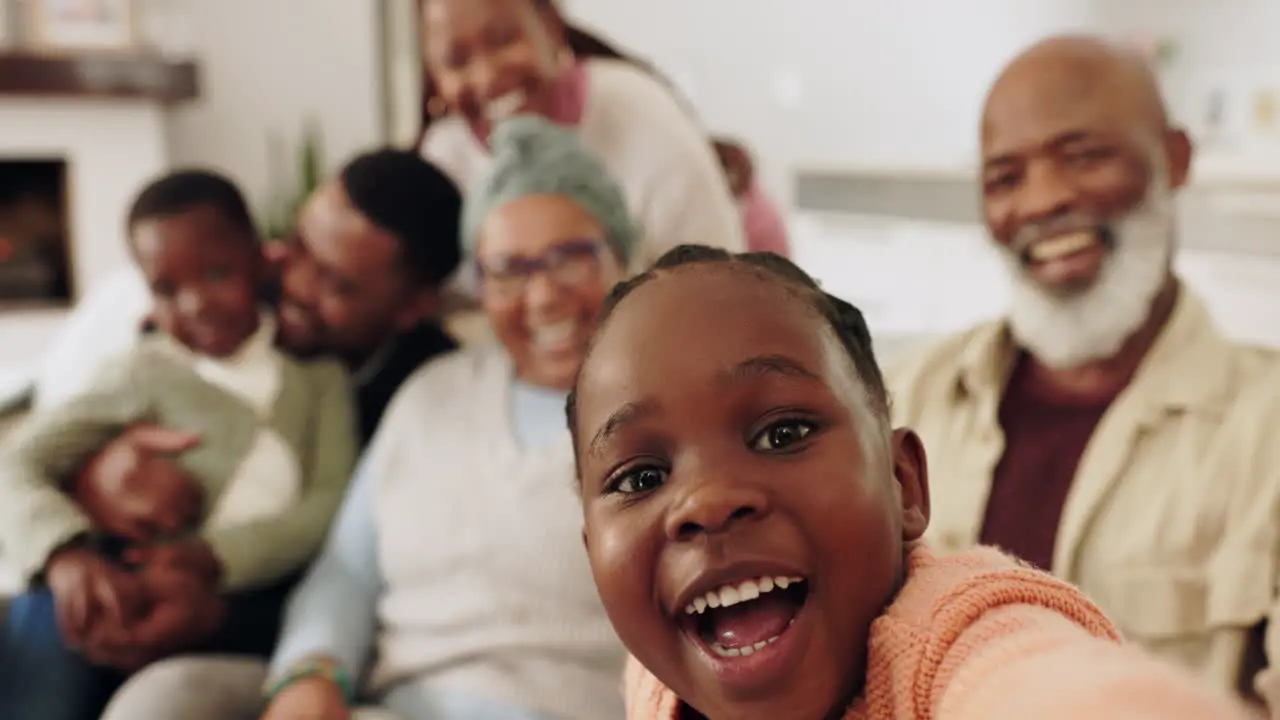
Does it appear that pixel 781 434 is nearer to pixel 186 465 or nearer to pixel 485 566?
pixel 485 566

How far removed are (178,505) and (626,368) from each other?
37.1 inches

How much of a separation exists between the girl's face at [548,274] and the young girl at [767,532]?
1.99 ft

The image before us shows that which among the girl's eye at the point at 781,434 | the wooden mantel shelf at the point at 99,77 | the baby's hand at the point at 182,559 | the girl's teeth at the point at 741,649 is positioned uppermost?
the girl's eye at the point at 781,434

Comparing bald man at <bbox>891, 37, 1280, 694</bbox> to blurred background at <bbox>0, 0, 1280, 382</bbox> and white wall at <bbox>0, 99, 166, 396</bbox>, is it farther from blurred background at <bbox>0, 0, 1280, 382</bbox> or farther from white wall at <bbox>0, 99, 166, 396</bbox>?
white wall at <bbox>0, 99, 166, 396</bbox>

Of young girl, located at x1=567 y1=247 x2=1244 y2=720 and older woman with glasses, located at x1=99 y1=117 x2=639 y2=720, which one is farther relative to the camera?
older woman with glasses, located at x1=99 y1=117 x2=639 y2=720

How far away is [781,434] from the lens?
711mm

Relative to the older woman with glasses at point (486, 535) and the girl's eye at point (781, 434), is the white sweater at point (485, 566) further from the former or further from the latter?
the girl's eye at point (781, 434)

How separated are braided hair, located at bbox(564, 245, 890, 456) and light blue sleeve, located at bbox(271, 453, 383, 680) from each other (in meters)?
0.67

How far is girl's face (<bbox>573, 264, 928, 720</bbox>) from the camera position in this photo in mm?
679

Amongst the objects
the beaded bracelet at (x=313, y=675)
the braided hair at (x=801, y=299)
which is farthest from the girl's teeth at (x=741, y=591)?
the beaded bracelet at (x=313, y=675)

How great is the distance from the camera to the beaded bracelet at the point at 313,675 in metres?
1.27

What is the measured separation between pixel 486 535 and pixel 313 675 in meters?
0.25

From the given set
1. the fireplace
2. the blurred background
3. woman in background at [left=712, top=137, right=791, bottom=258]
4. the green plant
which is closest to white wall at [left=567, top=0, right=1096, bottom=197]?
the blurred background

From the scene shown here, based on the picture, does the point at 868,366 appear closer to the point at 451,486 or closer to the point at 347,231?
the point at 451,486
